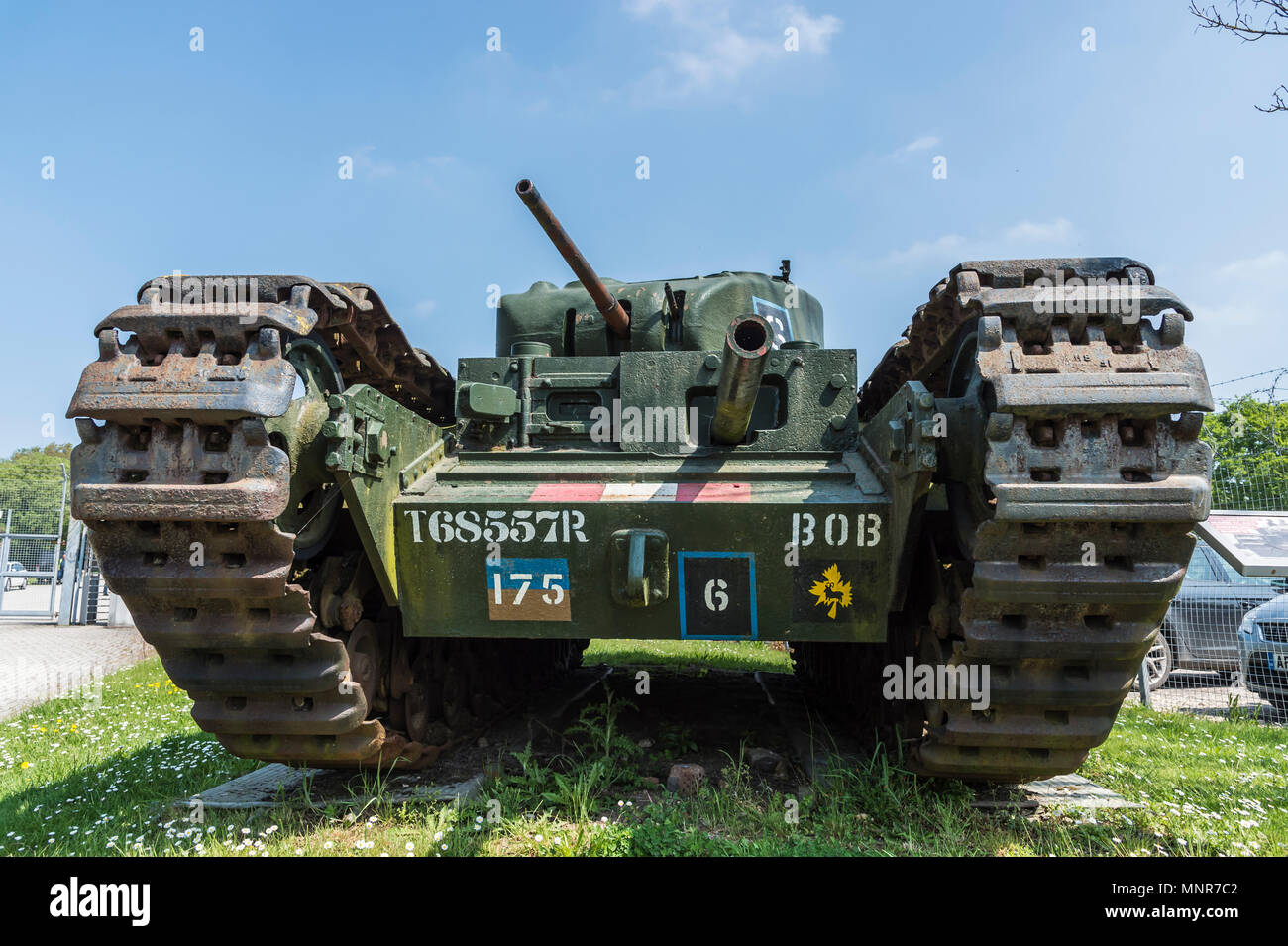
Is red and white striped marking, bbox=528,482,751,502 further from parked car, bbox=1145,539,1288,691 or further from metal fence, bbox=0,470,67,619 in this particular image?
metal fence, bbox=0,470,67,619

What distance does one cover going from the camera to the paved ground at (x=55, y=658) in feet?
28.4

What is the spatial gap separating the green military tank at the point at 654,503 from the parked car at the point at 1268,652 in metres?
4.48

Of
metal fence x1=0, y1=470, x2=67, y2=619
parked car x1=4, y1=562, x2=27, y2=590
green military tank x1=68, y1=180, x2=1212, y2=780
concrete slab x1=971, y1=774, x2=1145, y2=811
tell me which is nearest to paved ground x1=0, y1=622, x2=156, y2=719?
metal fence x1=0, y1=470, x2=67, y2=619

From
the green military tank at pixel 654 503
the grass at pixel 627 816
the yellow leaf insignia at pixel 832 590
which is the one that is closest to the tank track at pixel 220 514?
the green military tank at pixel 654 503

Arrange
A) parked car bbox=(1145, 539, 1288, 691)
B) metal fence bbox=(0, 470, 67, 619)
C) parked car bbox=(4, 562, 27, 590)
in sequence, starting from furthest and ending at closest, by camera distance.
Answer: parked car bbox=(4, 562, 27, 590) → metal fence bbox=(0, 470, 67, 619) → parked car bbox=(1145, 539, 1288, 691)

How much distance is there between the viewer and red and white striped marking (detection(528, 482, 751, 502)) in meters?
4.12

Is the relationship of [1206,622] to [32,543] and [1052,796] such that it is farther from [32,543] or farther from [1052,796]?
[32,543]

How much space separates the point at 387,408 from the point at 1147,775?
16.2ft

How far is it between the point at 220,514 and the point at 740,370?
7.32 feet

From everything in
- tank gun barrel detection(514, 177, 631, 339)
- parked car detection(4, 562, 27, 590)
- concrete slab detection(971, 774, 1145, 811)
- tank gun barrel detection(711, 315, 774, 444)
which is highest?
tank gun barrel detection(514, 177, 631, 339)

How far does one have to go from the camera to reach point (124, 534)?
3566mm

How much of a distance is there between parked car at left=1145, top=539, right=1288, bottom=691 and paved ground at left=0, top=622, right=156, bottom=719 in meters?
10.9

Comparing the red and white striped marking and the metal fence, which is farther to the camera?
the metal fence

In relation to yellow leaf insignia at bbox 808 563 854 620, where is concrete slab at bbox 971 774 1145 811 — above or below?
below
